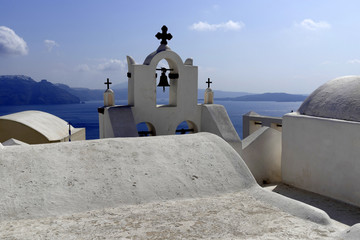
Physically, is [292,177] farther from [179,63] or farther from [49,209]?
[49,209]

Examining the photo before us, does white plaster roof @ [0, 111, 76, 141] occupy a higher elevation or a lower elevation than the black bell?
lower

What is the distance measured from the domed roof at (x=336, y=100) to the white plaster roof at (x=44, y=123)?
8893 mm

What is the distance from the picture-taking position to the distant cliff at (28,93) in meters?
122

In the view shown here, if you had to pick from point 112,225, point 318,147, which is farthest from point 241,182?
point 318,147

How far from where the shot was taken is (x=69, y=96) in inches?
5620

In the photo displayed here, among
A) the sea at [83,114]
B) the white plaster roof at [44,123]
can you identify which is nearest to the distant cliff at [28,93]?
the sea at [83,114]

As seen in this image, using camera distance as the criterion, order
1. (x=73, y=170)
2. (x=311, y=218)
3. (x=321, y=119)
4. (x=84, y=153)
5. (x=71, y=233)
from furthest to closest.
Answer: (x=321, y=119)
(x=84, y=153)
(x=73, y=170)
(x=311, y=218)
(x=71, y=233)

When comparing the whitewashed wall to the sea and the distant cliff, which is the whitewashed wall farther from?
the distant cliff

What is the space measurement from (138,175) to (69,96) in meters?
147

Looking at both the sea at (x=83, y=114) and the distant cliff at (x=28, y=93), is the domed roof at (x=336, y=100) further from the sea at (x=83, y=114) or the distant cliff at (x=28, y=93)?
the distant cliff at (x=28, y=93)

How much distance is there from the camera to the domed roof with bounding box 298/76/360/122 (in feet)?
24.2

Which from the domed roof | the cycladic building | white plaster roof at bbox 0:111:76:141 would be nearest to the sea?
white plaster roof at bbox 0:111:76:141

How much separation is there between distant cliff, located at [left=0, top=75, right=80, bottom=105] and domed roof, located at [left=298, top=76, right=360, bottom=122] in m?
129

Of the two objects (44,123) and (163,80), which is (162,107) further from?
(44,123)
